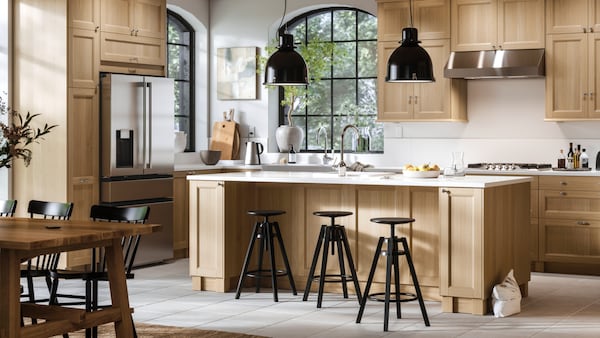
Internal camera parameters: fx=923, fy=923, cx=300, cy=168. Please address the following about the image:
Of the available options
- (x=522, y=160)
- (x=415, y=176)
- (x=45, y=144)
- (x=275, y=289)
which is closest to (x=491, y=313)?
(x=415, y=176)

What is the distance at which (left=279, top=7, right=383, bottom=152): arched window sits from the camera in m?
10.0

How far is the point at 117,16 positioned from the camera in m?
8.38

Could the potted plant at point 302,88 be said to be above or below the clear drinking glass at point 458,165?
above

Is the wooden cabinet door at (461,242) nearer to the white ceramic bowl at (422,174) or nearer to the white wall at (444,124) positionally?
the white ceramic bowl at (422,174)

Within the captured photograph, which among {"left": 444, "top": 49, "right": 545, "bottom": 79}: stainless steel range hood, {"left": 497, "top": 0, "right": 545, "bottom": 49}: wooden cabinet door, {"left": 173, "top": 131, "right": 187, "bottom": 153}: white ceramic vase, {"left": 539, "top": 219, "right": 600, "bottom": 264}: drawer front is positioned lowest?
{"left": 539, "top": 219, "right": 600, "bottom": 264}: drawer front

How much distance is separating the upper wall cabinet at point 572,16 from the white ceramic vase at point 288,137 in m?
2.96

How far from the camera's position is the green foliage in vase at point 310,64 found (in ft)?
32.7

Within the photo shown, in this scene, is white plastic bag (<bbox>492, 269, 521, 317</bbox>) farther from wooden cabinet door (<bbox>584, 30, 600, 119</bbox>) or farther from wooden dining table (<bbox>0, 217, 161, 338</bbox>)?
wooden cabinet door (<bbox>584, 30, 600, 119</bbox>)

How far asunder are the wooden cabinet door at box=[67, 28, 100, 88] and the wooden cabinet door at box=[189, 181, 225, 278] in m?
1.52

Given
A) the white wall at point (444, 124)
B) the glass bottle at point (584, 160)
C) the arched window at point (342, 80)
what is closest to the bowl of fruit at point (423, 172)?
the glass bottle at point (584, 160)

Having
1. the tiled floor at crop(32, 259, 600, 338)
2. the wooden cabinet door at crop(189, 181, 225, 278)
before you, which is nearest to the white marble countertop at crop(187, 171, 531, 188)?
the wooden cabinet door at crop(189, 181, 225, 278)

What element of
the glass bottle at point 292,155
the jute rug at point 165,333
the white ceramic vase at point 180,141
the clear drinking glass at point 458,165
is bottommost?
the jute rug at point 165,333

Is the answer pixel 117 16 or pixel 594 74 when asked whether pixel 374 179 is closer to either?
pixel 594 74

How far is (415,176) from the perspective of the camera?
6859 millimetres
